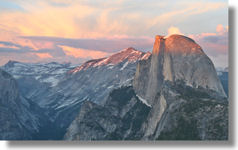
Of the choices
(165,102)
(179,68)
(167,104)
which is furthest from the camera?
(179,68)

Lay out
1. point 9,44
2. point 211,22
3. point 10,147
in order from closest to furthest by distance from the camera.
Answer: point 10,147, point 211,22, point 9,44

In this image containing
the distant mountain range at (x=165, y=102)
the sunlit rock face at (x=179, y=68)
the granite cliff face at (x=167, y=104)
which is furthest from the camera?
the sunlit rock face at (x=179, y=68)

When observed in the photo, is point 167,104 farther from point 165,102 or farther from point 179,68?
point 179,68

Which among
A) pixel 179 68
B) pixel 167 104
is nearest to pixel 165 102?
pixel 167 104

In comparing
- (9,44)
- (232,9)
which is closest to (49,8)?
(9,44)

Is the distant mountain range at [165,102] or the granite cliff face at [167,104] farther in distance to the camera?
the distant mountain range at [165,102]

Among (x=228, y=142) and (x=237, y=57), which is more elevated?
(x=237, y=57)

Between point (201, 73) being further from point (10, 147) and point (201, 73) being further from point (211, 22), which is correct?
point (10, 147)

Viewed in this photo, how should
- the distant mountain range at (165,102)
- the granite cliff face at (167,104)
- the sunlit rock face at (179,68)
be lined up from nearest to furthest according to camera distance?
the granite cliff face at (167,104) < the distant mountain range at (165,102) < the sunlit rock face at (179,68)
